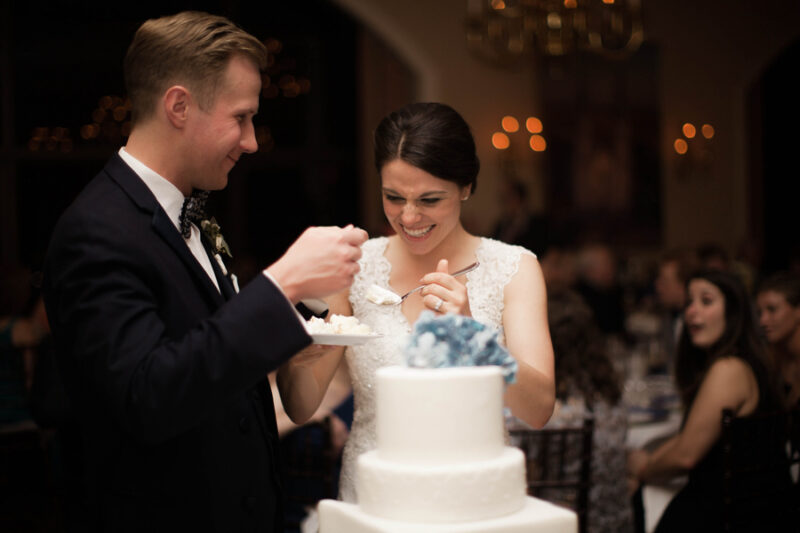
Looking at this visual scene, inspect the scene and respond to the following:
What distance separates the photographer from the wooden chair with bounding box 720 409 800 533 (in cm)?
307

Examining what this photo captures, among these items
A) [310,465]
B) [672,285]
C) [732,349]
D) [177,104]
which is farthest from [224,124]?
[672,285]

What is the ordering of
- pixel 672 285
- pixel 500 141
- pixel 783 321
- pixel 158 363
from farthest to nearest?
pixel 500 141 < pixel 672 285 < pixel 783 321 < pixel 158 363

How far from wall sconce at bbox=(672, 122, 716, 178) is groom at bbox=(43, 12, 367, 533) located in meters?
9.93

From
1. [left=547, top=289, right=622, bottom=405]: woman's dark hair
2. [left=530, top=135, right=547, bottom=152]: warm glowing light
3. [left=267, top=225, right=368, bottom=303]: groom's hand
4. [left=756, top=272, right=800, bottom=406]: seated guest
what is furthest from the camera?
[left=530, top=135, right=547, bottom=152]: warm glowing light

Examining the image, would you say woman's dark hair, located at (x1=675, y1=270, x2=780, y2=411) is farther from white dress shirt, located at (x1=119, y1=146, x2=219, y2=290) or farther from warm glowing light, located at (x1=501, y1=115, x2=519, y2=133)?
warm glowing light, located at (x1=501, y1=115, x2=519, y2=133)

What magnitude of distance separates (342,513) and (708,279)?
265 centimetres

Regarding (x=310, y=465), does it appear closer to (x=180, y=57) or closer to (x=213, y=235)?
(x=213, y=235)

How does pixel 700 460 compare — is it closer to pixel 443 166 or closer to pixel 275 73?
pixel 443 166

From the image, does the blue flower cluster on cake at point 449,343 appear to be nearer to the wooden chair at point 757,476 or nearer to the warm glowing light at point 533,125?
the wooden chair at point 757,476

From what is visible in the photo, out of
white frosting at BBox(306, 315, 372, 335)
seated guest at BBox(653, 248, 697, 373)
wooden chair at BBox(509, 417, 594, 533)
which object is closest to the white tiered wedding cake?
white frosting at BBox(306, 315, 372, 335)

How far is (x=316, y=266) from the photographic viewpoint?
1.55 metres

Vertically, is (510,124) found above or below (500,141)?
above

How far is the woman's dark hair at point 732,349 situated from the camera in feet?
11.3

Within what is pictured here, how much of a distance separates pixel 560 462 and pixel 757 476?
2.30 feet
